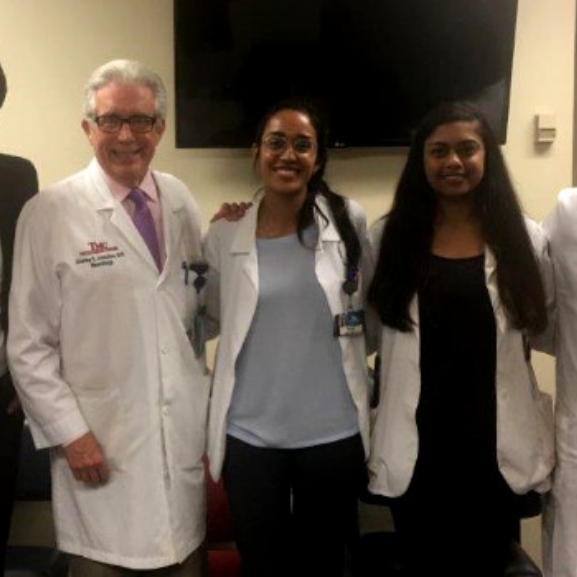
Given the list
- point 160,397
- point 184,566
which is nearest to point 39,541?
point 184,566

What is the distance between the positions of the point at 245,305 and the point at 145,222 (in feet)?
1.09

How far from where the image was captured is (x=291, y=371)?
1.71 m

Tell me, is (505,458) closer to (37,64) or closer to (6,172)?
(6,172)

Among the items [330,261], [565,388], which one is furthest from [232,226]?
[565,388]

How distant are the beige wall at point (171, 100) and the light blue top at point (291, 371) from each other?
45.9 inches

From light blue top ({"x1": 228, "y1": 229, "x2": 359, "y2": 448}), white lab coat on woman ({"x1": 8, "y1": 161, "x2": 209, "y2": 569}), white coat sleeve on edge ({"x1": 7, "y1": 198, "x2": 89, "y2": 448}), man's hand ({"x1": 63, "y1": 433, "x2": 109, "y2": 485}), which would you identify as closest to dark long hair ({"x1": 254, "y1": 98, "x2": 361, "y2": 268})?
light blue top ({"x1": 228, "y1": 229, "x2": 359, "y2": 448})

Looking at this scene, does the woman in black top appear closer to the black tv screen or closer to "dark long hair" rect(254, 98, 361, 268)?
"dark long hair" rect(254, 98, 361, 268)

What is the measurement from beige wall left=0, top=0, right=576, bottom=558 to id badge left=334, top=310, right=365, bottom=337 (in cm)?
115

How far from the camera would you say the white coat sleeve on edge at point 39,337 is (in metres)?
1.67

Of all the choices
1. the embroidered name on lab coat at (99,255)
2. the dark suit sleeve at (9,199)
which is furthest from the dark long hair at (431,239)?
the dark suit sleeve at (9,199)

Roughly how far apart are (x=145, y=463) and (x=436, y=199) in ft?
3.14

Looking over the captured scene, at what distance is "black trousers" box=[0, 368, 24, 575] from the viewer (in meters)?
1.76

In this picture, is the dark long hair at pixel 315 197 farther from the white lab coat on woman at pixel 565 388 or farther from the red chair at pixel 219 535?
the red chair at pixel 219 535

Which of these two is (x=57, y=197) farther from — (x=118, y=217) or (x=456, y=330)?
(x=456, y=330)
